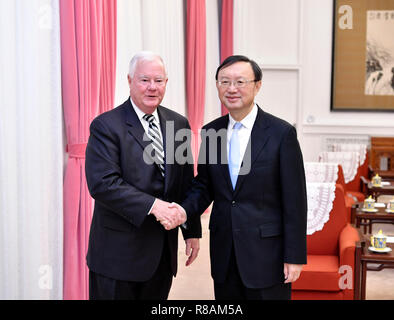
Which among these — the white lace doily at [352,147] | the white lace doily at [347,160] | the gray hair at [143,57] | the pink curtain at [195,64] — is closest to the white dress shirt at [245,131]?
the gray hair at [143,57]

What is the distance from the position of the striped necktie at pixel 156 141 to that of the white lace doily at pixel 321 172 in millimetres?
3982

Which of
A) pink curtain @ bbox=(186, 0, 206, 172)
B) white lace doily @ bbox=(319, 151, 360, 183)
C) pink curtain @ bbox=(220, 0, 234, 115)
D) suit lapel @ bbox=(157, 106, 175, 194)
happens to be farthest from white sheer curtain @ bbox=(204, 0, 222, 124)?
suit lapel @ bbox=(157, 106, 175, 194)

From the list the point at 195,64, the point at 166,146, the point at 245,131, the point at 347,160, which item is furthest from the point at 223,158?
the point at 347,160

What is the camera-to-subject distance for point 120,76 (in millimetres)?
4902

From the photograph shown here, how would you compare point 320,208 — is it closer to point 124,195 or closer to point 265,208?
point 265,208

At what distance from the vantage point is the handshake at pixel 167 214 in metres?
2.46

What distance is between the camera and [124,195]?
242cm

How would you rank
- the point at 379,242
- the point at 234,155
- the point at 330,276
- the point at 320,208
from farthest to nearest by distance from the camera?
the point at 320,208
the point at 379,242
the point at 330,276
the point at 234,155

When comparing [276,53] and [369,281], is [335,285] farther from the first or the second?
[276,53]

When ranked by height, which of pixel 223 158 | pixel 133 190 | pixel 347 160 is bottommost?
pixel 347 160

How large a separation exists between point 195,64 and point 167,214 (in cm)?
555

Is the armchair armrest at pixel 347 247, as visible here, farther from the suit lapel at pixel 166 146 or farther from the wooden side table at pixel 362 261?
the suit lapel at pixel 166 146

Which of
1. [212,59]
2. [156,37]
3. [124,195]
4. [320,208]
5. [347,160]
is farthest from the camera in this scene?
[212,59]

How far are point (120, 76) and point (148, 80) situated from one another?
2411mm
